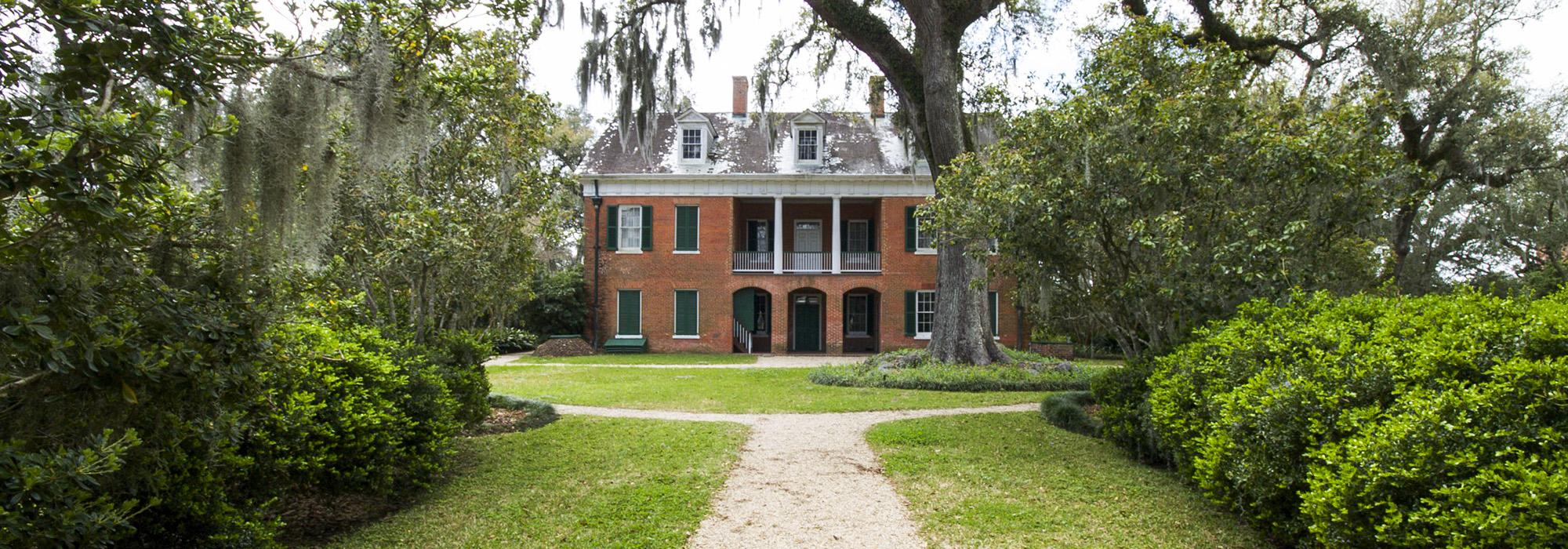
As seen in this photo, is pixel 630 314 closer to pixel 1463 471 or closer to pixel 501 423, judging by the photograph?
pixel 501 423

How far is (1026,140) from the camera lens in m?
7.90

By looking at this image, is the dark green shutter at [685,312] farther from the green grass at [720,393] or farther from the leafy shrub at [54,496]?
the leafy shrub at [54,496]

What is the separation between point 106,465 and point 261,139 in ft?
5.39

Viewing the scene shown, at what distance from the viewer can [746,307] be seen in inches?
911

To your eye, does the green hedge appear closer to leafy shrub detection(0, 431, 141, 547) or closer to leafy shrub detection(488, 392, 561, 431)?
leafy shrub detection(0, 431, 141, 547)

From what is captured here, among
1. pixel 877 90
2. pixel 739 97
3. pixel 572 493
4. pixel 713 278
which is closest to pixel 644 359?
pixel 713 278

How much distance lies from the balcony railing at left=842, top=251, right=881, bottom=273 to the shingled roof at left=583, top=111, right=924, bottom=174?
2.29 meters

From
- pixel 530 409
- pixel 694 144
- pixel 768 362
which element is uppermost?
pixel 694 144

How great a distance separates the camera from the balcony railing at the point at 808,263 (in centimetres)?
2284

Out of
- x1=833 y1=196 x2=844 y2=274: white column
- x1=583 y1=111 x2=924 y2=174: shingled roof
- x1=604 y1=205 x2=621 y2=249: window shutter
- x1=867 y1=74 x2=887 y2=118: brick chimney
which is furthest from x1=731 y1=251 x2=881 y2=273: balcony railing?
x1=867 y1=74 x2=887 y2=118: brick chimney

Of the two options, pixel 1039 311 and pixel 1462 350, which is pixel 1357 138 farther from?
pixel 1462 350

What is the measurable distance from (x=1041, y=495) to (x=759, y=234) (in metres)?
19.2

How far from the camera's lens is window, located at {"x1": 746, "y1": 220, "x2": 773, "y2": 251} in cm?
2438

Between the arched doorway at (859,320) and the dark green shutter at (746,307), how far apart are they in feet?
9.58
